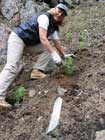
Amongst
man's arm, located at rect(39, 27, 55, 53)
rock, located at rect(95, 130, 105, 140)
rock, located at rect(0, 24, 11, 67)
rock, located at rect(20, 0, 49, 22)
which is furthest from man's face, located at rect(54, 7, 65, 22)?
rock, located at rect(20, 0, 49, 22)

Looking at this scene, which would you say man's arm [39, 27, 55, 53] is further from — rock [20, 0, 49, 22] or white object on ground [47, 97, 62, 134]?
rock [20, 0, 49, 22]

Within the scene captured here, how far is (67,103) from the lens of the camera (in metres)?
5.98

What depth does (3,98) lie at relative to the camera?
6.40 m

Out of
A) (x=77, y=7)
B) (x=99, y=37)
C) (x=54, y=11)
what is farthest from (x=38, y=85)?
(x=77, y=7)

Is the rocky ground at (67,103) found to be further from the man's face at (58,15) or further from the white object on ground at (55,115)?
the man's face at (58,15)

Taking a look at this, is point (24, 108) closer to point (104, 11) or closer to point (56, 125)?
point (56, 125)

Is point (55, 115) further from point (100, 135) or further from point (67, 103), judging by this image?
point (100, 135)

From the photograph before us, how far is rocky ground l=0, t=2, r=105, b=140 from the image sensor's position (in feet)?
17.9

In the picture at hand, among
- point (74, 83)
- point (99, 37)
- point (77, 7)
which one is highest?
point (74, 83)

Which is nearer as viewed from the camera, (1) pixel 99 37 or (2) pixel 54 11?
(2) pixel 54 11

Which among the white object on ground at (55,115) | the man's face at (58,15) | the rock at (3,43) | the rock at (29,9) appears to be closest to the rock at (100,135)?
the white object on ground at (55,115)

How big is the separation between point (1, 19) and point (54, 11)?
174 inches

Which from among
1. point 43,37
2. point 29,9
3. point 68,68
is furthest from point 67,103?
point 29,9

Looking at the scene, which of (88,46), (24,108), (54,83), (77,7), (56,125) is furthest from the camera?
(77,7)
